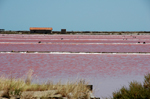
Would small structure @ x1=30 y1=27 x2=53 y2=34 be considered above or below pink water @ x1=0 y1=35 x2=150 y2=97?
below

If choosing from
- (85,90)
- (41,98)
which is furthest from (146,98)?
(41,98)

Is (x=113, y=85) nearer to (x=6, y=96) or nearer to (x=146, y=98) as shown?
(x=146, y=98)

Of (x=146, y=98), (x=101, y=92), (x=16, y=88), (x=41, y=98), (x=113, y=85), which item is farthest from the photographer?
(x=113, y=85)

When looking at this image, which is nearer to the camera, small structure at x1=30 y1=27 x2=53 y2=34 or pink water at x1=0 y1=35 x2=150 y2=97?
pink water at x1=0 y1=35 x2=150 y2=97

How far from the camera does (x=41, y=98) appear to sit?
24.8 ft

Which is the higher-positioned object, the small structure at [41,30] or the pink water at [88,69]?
the pink water at [88,69]

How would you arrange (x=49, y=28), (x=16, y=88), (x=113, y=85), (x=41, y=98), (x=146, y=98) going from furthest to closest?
(x=49, y=28) → (x=113, y=85) → (x=16, y=88) → (x=41, y=98) → (x=146, y=98)

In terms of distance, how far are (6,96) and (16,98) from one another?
0.36 meters

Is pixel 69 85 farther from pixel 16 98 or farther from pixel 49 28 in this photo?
pixel 49 28

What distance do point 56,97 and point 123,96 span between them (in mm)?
1860

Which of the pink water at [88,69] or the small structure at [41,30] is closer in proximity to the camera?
the pink water at [88,69]

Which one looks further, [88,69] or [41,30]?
[41,30]

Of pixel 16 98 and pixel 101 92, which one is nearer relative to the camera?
pixel 16 98

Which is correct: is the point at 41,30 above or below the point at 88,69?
below
